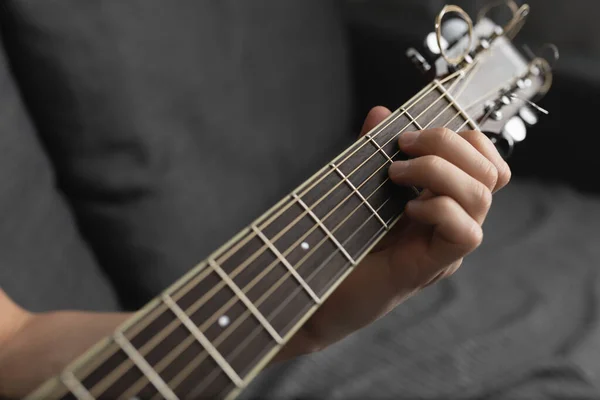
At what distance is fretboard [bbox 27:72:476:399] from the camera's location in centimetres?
38

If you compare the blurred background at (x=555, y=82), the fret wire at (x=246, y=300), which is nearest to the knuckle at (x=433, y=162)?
the fret wire at (x=246, y=300)

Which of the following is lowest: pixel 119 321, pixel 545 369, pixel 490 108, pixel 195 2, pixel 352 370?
pixel 545 369

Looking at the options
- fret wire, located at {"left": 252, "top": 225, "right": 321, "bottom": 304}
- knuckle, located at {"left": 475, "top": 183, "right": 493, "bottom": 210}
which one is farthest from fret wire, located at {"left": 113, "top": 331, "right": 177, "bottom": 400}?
knuckle, located at {"left": 475, "top": 183, "right": 493, "bottom": 210}

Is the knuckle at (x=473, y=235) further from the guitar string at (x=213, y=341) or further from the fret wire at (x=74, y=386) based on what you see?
the fret wire at (x=74, y=386)

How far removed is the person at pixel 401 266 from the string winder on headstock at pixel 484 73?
0.11 m

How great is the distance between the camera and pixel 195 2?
853mm

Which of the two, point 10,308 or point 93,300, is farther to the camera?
point 93,300

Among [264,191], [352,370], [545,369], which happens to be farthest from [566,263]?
[264,191]

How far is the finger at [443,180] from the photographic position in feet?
1.69

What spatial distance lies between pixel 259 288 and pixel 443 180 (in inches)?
8.4

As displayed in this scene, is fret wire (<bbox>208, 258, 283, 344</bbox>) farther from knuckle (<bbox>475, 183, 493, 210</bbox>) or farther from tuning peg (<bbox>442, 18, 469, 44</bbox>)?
tuning peg (<bbox>442, 18, 469, 44</bbox>)

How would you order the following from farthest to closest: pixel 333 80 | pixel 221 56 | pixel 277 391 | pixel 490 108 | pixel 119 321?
pixel 333 80 < pixel 221 56 < pixel 277 391 < pixel 490 108 < pixel 119 321

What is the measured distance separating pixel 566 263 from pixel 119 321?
847 millimetres

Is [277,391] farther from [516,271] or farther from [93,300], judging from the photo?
[516,271]
